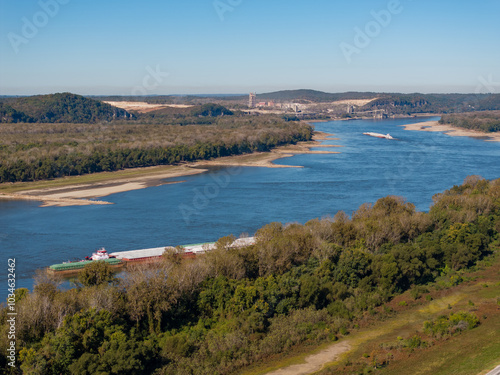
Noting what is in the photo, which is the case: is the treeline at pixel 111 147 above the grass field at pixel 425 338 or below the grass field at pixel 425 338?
above

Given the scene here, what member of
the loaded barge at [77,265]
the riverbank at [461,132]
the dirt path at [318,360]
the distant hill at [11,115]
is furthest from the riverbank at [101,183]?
the distant hill at [11,115]

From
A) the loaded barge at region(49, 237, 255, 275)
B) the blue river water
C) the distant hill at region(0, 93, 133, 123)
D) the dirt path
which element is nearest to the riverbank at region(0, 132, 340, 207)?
the blue river water

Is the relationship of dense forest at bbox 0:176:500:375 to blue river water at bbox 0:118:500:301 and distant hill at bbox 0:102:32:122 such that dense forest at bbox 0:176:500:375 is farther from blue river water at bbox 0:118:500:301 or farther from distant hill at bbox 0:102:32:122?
distant hill at bbox 0:102:32:122

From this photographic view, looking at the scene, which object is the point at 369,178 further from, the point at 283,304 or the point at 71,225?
the point at 283,304

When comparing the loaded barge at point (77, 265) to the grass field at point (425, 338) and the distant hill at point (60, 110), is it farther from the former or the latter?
the distant hill at point (60, 110)

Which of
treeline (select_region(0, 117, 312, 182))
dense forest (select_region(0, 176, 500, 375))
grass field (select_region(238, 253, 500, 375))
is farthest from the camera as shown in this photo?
treeline (select_region(0, 117, 312, 182))

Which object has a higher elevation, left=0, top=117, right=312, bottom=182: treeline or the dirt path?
left=0, top=117, right=312, bottom=182: treeline
